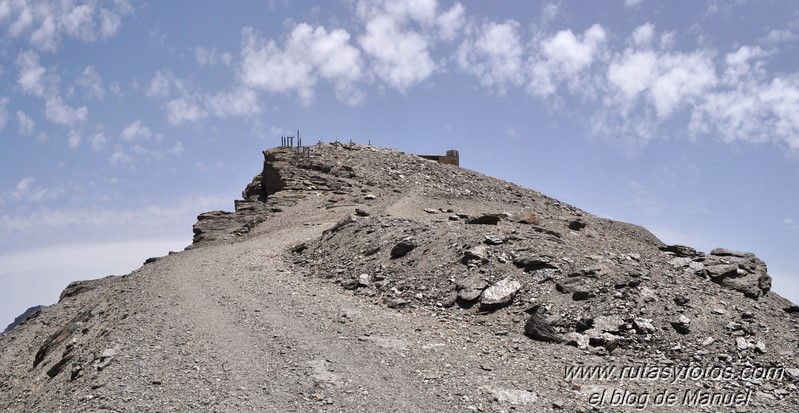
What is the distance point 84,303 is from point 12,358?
104 inches

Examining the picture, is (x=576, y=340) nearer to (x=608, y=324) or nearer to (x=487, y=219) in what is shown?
(x=608, y=324)

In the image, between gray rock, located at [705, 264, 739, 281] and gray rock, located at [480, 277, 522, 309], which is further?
gray rock, located at [705, 264, 739, 281]

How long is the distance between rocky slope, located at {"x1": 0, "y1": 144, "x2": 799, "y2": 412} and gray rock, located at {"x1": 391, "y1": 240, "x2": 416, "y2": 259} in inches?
1.7

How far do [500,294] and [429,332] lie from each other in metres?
1.79

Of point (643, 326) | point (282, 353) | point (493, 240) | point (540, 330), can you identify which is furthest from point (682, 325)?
point (282, 353)

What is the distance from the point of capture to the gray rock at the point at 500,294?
11672 millimetres

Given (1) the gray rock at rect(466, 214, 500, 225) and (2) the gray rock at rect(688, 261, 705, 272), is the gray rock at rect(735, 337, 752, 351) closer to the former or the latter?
(2) the gray rock at rect(688, 261, 705, 272)

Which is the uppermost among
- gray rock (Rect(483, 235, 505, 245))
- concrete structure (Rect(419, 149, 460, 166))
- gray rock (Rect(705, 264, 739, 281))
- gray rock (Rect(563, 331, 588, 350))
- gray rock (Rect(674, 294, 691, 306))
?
concrete structure (Rect(419, 149, 460, 166))

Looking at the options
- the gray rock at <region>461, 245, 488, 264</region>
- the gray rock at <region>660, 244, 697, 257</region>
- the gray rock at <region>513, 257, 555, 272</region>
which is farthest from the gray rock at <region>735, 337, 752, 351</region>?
the gray rock at <region>660, 244, 697, 257</region>

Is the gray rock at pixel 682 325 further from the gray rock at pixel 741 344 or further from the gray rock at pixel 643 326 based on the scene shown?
the gray rock at pixel 741 344

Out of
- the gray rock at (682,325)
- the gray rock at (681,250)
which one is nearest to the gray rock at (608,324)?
the gray rock at (682,325)

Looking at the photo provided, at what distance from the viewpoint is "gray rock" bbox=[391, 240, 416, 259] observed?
14789 mm

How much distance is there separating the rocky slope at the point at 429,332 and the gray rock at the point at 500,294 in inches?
1.4

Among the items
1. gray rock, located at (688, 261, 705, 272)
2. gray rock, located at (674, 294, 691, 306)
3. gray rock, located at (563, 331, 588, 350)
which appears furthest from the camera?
gray rock, located at (688, 261, 705, 272)
